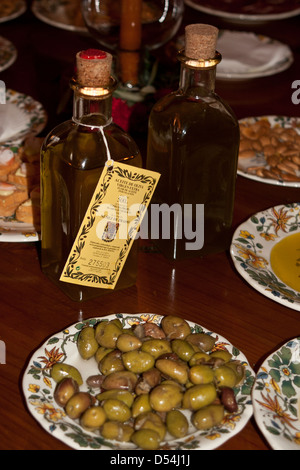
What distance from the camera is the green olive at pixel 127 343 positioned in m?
0.85

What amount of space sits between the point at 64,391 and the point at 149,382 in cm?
10

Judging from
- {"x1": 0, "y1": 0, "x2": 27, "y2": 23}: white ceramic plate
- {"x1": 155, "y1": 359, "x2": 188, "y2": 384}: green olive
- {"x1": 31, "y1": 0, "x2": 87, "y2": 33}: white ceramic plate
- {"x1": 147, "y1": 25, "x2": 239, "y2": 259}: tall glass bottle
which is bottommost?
{"x1": 0, "y1": 0, "x2": 27, "y2": 23}: white ceramic plate

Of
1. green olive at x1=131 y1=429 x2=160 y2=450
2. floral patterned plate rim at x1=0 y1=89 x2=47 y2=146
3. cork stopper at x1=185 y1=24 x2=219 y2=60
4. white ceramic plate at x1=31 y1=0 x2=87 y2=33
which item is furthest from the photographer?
white ceramic plate at x1=31 y1=0 x2=87 y2=33

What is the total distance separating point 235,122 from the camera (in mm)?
1047

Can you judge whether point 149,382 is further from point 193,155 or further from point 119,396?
point 193,155

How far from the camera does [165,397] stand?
786mm

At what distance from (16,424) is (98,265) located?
0.26m

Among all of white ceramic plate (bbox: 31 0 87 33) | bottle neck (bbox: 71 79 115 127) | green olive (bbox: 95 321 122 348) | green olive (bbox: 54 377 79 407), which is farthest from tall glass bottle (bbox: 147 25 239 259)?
white ceramic plate (bbox: 31 0 87 33)

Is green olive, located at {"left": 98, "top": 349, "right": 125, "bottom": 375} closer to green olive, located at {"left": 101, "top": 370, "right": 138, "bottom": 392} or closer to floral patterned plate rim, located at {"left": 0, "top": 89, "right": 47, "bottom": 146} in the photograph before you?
green olive, located at {"left": 101, "top": 370, "right": 138, "bottom": 392}

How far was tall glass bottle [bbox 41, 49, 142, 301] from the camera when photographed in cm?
89

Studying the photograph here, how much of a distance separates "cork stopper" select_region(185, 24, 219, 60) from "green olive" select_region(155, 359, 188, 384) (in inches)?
16.5

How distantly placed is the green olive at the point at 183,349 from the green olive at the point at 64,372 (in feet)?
0.39

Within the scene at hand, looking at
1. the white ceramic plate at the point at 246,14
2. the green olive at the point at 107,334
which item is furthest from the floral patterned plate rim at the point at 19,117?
the white ceramic plate at the point at 246,14

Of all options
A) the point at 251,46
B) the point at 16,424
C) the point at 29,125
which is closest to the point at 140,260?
the point at 16,424
